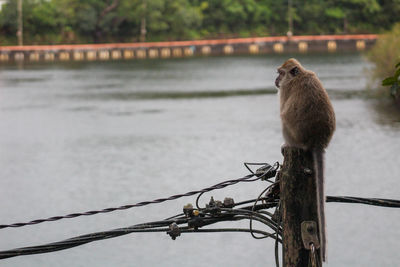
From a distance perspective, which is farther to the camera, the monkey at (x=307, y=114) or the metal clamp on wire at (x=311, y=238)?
the monkey at (x=307, y=114)

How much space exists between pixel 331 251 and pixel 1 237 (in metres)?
5.56

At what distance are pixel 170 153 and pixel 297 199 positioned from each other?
17016mm

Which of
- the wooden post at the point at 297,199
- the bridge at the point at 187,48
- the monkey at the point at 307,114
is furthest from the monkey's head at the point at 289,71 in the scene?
the bridge at the point at 187,48

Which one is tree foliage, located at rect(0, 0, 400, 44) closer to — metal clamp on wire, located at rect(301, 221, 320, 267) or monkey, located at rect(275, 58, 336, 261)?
monkey, located at rect(275, 58, 336, 261)

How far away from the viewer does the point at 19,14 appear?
255ft

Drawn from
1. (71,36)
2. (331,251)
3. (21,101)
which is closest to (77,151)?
(331,251)

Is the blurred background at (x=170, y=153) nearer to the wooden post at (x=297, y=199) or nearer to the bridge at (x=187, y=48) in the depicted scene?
the wooden post at (x=297, y=199)

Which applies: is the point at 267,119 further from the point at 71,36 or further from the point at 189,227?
the point at 71,36

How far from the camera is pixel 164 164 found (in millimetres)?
18828

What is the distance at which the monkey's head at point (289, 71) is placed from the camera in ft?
13.6

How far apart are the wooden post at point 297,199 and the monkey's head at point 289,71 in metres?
0.96

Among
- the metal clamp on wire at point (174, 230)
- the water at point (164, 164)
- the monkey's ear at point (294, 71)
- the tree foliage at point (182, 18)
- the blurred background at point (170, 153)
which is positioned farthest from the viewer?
the tree foliage at point (182, 18)

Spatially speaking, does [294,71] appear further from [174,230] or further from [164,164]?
[164,164]

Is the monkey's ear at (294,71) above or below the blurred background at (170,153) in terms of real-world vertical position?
above
